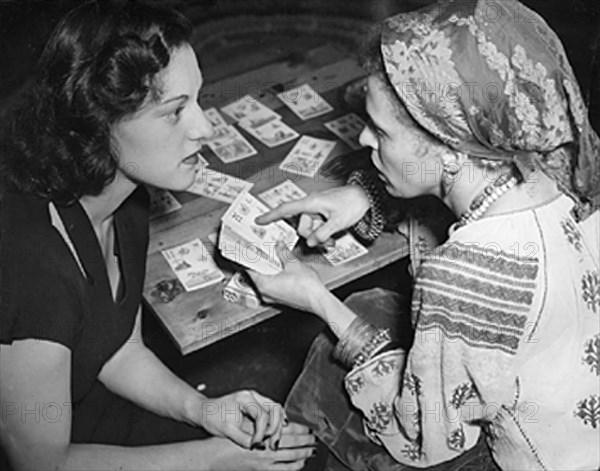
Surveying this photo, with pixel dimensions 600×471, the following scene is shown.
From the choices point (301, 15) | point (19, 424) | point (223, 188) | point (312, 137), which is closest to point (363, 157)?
point (312, 137)

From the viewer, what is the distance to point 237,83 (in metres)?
3.10

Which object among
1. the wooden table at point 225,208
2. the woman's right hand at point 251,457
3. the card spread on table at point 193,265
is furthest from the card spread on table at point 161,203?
the woman's right hand at point 251,457

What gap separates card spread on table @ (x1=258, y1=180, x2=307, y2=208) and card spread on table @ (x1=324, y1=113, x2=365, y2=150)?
0.91ft

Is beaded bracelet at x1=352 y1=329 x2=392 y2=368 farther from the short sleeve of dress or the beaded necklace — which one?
the short sleeve of dress

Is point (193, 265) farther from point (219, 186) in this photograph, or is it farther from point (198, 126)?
point (198, 126)

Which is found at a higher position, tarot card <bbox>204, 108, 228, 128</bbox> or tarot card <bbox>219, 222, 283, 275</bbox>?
tarot card <bbox>219, 222, 283, 275</bbox>

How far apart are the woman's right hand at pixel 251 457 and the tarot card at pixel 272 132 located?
1.04 meters

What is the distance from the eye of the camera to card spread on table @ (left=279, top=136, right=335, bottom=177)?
279 centimetres

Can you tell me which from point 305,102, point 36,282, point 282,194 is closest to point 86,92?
point 36,282

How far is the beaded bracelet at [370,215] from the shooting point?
253cm

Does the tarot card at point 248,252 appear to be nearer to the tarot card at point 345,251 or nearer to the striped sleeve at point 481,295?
the tarot card at point 345,251

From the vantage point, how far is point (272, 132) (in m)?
2.94

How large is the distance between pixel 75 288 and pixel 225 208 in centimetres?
74

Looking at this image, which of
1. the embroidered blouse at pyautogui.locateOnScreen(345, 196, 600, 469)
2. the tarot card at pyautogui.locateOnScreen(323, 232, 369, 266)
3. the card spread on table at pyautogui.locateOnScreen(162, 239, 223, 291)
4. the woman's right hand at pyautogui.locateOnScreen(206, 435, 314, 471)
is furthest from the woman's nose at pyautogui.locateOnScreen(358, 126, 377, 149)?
the woman's right hand at pyautogui.locateOnScreen(206, 435, 314, 471)
